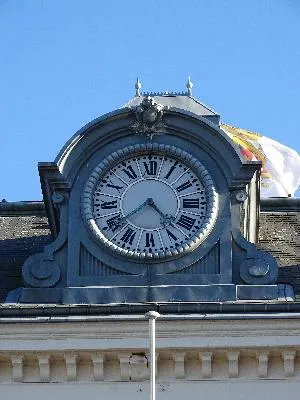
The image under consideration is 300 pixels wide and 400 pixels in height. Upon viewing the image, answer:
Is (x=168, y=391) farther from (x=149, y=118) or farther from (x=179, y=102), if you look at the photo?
(x=179, y=102)

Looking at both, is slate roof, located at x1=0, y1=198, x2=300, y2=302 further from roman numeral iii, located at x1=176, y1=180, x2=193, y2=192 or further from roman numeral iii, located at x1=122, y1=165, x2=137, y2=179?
roman numeral iii, located at x1=122, y1=165, x2=137, y2=179

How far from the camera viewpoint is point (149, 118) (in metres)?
36.6

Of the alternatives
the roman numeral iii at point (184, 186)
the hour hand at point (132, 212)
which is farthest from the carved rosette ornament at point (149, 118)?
the hour hand at point (132, 212)

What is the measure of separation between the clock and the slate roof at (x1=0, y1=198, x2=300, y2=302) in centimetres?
194

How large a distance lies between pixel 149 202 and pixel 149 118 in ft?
4.86

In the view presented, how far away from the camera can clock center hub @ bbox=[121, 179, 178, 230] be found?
3625cm

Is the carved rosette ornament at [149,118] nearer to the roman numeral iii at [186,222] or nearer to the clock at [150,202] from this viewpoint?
the clock at [150,202]

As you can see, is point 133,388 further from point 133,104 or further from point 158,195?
point 133,104

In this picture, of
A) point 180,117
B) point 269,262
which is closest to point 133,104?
point 180,117

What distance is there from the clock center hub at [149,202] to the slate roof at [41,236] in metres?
2.36

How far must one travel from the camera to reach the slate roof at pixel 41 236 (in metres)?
37.5

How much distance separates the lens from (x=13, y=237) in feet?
129

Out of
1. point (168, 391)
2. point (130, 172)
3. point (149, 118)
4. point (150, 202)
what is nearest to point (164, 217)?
point (150, 202)

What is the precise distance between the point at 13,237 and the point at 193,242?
16.0 ft
